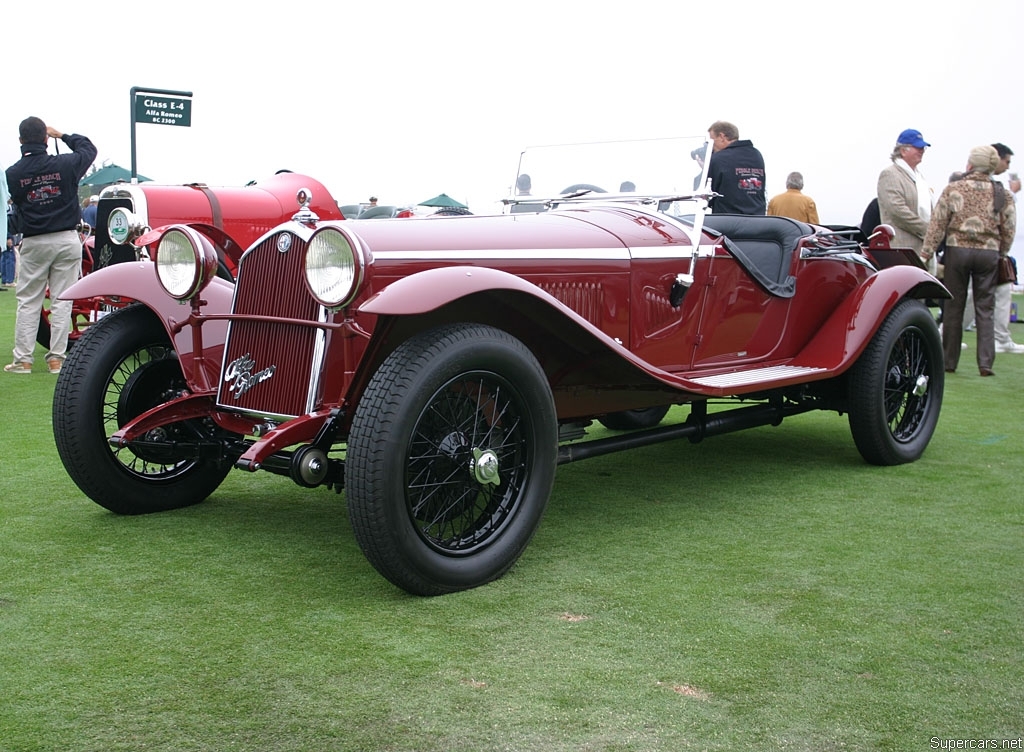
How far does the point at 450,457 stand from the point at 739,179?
12.7 feet

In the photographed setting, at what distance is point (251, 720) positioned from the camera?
217cm

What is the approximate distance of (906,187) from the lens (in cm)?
841

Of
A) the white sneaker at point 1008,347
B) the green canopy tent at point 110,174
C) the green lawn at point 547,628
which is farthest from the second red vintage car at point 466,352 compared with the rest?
the green canopy tent at point 110,174

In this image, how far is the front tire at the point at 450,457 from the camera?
2777 millimetres

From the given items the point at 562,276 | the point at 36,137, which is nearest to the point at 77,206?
the point at 36,137

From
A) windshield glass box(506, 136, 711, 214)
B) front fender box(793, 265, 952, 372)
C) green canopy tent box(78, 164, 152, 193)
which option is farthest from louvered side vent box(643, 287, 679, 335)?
green canopy tent box(78, 164, 152, 193)

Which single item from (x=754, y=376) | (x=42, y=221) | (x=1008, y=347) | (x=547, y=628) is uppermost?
(x=42, y=221)

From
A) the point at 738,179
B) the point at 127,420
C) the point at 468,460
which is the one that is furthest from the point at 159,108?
the point at 468,460

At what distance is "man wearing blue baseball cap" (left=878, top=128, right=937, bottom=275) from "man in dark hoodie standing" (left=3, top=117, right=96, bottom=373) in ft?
21.5

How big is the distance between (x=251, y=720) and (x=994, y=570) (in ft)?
7.94

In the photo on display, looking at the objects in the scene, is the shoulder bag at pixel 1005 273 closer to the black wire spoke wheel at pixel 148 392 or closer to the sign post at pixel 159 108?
the black wire spoke wheel at pixel 148 392

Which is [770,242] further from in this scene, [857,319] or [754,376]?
[754,376]

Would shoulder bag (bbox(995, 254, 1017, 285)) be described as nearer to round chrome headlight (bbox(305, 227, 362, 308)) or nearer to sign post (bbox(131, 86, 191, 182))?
round chrome headlight (bbox(305, 227, 362, 308))

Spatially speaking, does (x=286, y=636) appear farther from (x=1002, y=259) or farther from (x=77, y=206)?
(x=1002, y=259)
